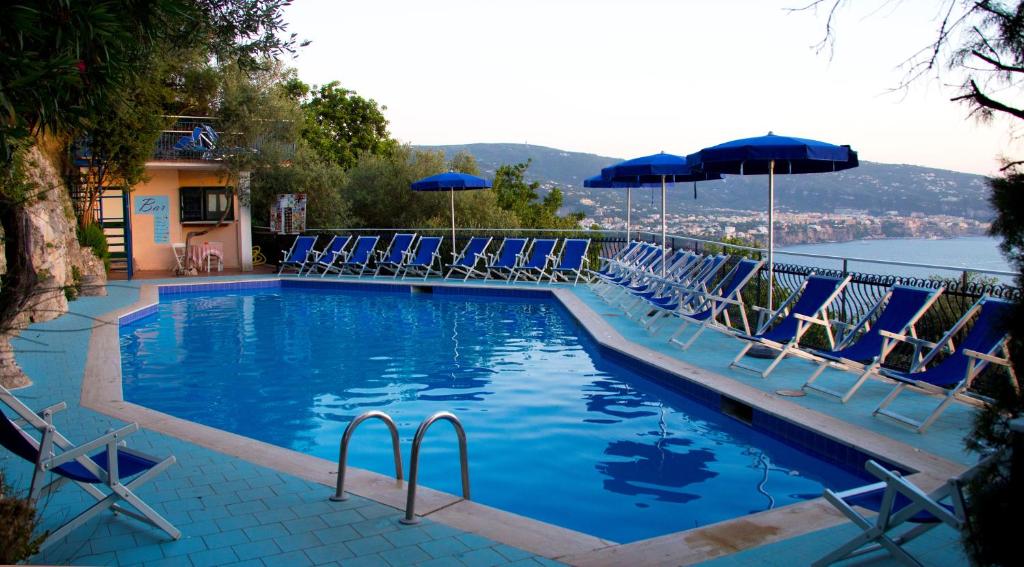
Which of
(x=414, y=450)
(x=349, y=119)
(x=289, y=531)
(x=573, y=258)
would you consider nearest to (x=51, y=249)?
(x=573, y=258)

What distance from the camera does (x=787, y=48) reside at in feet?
12.1

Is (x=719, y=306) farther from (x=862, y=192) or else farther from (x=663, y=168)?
(x=862, y=192)

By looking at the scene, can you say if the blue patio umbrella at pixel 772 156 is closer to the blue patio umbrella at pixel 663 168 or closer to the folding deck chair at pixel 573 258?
the blue patio umbrella at pixel 663 168

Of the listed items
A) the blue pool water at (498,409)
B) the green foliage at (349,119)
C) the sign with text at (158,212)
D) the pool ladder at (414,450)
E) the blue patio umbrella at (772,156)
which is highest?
the green foliage at (349,119)

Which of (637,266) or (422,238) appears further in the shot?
(422,238)

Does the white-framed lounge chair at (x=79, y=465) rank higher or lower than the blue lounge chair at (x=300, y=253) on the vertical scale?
lower

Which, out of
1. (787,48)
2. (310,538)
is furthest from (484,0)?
(310,538)

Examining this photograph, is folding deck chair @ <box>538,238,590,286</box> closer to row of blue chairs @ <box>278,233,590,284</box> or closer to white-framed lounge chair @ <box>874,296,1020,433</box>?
row of blue chairs @ <box>278,233,590,284</box>

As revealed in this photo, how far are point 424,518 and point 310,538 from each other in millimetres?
525

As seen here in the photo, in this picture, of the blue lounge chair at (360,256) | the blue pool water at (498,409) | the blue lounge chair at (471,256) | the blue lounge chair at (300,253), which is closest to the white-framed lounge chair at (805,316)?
the blue pool water at (498,409)

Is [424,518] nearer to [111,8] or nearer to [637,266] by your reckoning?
[111,8]

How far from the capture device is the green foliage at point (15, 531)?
96.3 inches

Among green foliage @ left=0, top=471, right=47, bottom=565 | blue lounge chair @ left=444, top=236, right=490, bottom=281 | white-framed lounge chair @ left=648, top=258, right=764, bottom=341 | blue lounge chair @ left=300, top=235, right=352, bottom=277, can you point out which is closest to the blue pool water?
white-framed lounge chair @ left=648, top=258, right=764, bottom=341

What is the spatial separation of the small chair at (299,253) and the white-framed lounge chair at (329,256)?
0.18 metres
